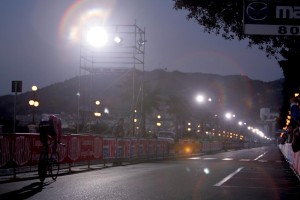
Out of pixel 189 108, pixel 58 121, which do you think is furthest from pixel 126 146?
pixel 189 108

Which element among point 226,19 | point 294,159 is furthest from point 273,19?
point 294,159

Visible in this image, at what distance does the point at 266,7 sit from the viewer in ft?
41.2

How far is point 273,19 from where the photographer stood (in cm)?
1238

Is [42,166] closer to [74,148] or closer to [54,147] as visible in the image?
[54,147]

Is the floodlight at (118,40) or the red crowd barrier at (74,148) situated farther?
the floodlight at (118,40)

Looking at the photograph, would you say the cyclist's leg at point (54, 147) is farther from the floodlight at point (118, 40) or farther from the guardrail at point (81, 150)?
the floodlight at point (118, 40)

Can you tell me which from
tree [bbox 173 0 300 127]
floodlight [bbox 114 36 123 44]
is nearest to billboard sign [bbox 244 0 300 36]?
tree [bbox 173 0 300 127]

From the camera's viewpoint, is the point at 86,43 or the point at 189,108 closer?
the point at 86,43

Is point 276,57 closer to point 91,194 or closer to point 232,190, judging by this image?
point 232,190

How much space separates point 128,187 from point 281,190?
4.11 metres

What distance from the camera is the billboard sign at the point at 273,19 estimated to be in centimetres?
1220

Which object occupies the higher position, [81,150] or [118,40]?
[118,40]

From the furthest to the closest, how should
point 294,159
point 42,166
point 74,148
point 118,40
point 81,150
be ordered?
point 118,40 < point 294,159 < point 81,150 < point 74,148 < point 42,166

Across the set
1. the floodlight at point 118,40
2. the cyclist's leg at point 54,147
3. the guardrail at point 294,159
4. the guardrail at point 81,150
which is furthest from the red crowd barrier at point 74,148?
the guardrail at point 294,159
